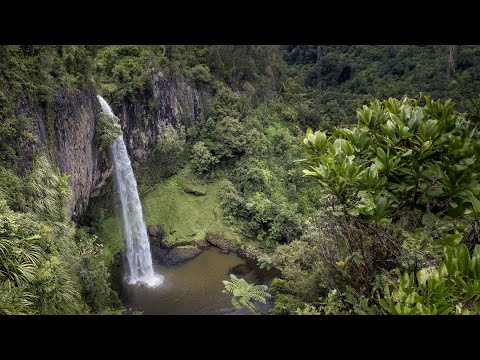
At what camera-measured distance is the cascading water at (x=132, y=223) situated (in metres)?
12.6

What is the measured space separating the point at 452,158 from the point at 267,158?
16.7 meters

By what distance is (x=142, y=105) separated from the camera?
15.3 metres

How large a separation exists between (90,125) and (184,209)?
19.1ft

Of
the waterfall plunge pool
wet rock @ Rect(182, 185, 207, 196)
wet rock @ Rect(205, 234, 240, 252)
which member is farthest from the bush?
wet rock @ Rect(205, 234, 240, 252)

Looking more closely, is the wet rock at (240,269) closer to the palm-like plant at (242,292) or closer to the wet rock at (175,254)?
the wet rock at (175,254)

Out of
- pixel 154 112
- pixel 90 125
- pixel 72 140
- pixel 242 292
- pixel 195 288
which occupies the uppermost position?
pixel 154 112

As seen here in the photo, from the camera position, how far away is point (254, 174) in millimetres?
16734

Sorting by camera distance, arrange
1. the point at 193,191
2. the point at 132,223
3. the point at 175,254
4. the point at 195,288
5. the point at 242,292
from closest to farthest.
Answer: the point at 242,292
the point at 195,288
the point at 132,223
the point at 175,254
the point at 193,191

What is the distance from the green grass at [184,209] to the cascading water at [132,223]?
114 centimetres

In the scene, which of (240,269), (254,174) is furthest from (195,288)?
(254,174)

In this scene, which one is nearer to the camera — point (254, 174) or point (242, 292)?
point (242, 292)

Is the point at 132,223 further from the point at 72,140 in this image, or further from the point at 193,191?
the point at 72,140
